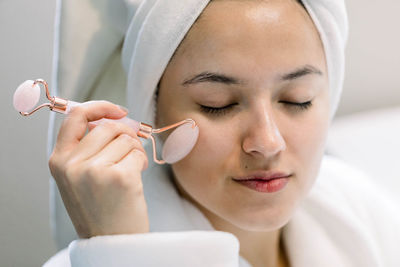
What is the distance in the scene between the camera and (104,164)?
684mm

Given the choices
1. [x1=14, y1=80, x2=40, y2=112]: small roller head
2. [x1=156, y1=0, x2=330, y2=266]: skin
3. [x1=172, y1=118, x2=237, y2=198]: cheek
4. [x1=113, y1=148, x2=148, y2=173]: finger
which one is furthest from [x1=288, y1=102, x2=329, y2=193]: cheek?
[x1=14, y1=80, x2=40, y2=112]: small roller head

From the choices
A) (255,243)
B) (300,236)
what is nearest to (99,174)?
(255,243)

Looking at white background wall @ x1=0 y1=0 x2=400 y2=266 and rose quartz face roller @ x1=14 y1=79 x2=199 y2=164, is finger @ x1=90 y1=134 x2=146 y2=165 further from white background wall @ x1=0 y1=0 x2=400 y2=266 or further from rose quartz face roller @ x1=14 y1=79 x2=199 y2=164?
white background wall @ x1=0 y1=0 x2=400 y2=266

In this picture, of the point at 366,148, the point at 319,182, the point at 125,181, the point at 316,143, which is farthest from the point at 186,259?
the point at 366,148

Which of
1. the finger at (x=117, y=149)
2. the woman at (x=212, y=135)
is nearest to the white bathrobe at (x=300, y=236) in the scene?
the woman at (x=212, y=135)

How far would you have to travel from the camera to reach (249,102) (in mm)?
781

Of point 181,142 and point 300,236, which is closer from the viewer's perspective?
point 181,142

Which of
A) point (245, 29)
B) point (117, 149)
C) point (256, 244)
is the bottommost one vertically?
point (256, 244)

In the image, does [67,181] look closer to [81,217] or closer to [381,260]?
[81,217]

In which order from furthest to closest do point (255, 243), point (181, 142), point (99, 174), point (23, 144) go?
point (23, 144), point (255, 243), point (181, 142), point (99, 174)

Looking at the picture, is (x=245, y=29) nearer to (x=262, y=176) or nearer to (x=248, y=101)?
(x=248, y=101)

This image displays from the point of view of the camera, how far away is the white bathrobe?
28.0 inches

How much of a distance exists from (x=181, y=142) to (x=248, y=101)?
12cm

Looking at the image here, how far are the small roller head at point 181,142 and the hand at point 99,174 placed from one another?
61 millimetres
